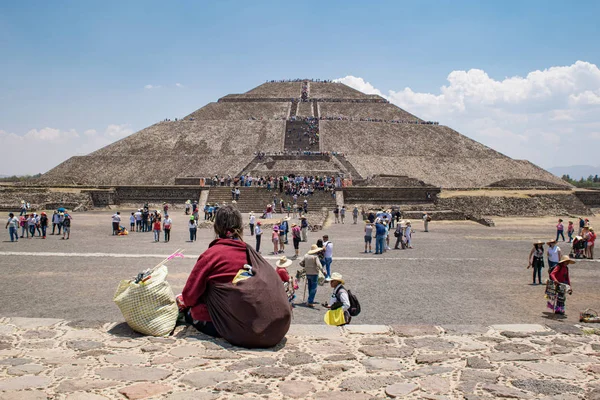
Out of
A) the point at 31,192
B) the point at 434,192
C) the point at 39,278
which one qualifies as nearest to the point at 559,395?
the point at 39,278

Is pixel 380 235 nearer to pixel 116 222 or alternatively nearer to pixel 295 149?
pixel 116 222

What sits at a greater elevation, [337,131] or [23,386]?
[337,131]

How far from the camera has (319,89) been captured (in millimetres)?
74125

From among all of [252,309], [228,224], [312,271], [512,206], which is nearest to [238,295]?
[252,309]

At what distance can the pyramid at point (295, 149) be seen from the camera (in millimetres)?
44094

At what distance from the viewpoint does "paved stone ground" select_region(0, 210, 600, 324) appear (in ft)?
27.2

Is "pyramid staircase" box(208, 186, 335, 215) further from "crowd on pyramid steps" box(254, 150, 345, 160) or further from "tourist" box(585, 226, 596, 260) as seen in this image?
"tourist" box(585, 226, 596, 260)

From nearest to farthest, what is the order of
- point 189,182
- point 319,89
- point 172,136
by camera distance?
point 189,182
point 172,136
point 319,89

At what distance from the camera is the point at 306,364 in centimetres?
467

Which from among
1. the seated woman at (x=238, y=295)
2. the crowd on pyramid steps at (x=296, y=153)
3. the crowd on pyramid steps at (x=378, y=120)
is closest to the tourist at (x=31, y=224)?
the seated woman at (x=238, y=295)

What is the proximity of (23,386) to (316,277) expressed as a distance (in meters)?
5.76

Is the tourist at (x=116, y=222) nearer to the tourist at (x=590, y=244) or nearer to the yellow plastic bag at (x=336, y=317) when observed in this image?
the yellow plastic bag at (x=336, y=317)

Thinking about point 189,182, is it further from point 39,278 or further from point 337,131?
point 39,278

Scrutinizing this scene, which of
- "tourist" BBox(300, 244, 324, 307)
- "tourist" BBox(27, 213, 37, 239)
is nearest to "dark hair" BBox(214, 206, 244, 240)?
"tourist" BBox(300, 244, 324, 307)
